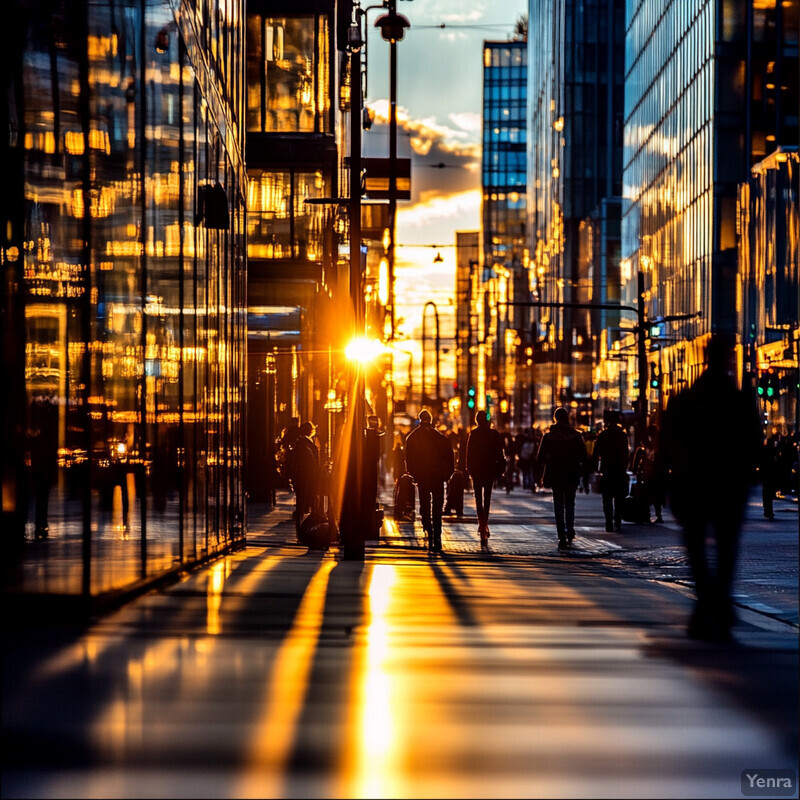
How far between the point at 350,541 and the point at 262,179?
2330cm

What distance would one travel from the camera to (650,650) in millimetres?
8742

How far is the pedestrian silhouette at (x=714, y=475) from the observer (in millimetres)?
9492

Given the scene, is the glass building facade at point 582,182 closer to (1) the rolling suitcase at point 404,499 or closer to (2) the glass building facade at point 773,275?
(2) the glass building facade at point 773,275

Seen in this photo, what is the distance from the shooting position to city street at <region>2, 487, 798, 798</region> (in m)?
5.48

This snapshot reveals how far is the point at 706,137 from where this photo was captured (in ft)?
209

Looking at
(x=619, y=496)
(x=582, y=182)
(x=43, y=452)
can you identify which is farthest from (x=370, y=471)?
(x=582, y=182)

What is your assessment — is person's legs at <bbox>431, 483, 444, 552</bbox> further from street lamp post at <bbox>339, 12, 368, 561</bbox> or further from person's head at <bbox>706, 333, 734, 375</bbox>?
person's head at <bbox>706, 333, 734, 375</bbox>

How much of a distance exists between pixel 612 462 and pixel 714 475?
47.0 ft

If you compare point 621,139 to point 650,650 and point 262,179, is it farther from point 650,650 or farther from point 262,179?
point 650,650

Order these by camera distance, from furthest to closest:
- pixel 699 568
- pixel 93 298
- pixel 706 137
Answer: pixel 706 137
pixel 93 298
pixel 699 568

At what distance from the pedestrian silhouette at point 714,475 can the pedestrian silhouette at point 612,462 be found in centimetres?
1391

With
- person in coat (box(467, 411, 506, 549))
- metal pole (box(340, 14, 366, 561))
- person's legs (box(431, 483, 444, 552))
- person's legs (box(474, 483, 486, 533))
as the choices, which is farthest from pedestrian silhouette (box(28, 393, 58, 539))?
person in coat (box(467, 411, 506, 549))

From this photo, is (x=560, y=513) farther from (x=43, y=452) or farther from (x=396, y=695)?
(x=396, y=695)

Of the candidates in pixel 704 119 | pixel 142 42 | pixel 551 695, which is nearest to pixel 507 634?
pixel 551 695
